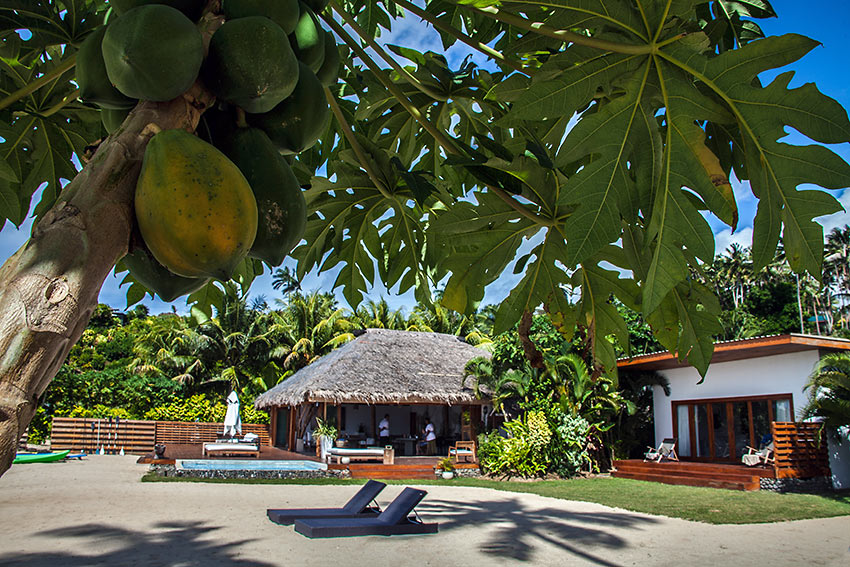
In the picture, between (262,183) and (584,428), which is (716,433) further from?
(262,183)

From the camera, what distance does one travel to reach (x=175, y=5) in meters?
1.11

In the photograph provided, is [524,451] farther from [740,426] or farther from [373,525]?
[373,525]

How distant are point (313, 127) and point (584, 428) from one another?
19048mm

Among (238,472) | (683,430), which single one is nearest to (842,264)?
(683,430)

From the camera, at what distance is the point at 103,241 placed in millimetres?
797

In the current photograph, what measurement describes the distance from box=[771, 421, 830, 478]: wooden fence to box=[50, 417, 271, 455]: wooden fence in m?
20.4

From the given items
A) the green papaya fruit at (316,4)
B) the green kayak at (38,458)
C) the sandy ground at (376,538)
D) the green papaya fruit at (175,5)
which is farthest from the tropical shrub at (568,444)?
the green papaya fruit at (175,5)

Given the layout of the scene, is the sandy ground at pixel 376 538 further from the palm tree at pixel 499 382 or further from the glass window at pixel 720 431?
the glass window at pixel 720 431

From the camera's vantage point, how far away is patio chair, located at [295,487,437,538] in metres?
8.64

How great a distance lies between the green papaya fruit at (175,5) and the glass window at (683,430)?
20641 millimetres

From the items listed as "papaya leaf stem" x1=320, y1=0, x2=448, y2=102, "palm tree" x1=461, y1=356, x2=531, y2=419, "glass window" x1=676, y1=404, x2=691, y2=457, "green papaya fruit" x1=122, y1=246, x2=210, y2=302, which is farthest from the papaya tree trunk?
"glass window" x1=676, y1=404, x2=691, y2=457

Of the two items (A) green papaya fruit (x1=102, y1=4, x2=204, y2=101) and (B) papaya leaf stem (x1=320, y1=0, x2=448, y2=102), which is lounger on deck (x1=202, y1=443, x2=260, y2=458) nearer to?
(B) papaya leaf stem (x1=320, y1=0, x2=448, y2=102)

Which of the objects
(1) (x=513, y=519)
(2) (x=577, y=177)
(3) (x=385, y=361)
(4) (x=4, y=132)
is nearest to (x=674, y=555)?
(1) (x=513, y=519)

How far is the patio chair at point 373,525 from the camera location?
8.64m
